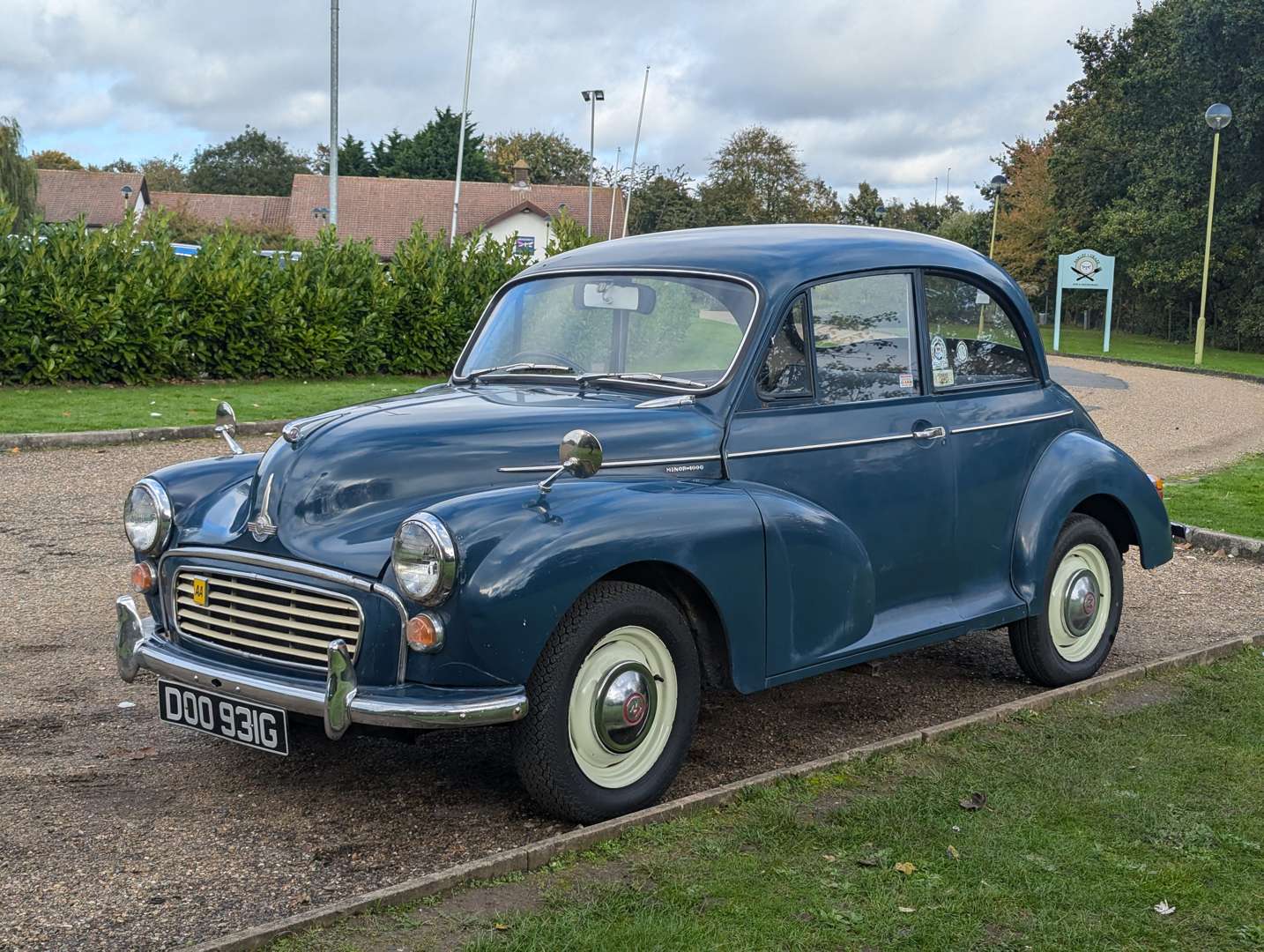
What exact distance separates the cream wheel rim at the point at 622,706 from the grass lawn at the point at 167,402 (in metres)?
10.1

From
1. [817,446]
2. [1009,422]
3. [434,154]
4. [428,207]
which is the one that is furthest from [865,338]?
[434,154]

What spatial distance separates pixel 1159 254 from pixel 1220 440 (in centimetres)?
2839

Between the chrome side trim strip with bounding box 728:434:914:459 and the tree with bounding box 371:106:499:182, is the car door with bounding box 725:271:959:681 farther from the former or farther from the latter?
the tree with bounding box 371:106:499:182

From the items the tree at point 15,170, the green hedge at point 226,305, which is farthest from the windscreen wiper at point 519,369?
the tree at point 15,170

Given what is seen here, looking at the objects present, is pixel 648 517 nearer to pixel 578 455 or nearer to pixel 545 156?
pixel 578 455

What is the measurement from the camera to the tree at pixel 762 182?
73.9m

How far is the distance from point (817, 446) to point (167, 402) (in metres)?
12.3

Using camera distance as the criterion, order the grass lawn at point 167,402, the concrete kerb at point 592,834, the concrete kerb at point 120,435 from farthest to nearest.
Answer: the grass lawn at point 167,402, the concrete kerb at point 120,435, the concrete kerb at point 592,834

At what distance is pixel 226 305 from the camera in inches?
711

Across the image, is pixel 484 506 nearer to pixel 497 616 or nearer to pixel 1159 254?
pixel 497 616

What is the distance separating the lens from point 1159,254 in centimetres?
4178

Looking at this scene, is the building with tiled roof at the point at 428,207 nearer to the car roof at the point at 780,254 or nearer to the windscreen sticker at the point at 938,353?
the car roof at the point at 780,254

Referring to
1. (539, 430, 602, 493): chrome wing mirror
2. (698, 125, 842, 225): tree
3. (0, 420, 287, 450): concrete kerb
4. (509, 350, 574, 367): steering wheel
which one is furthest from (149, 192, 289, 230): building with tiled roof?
(539, 430, 602, 493): chrome wing mirror

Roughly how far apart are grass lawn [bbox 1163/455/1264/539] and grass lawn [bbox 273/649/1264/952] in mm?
5201
